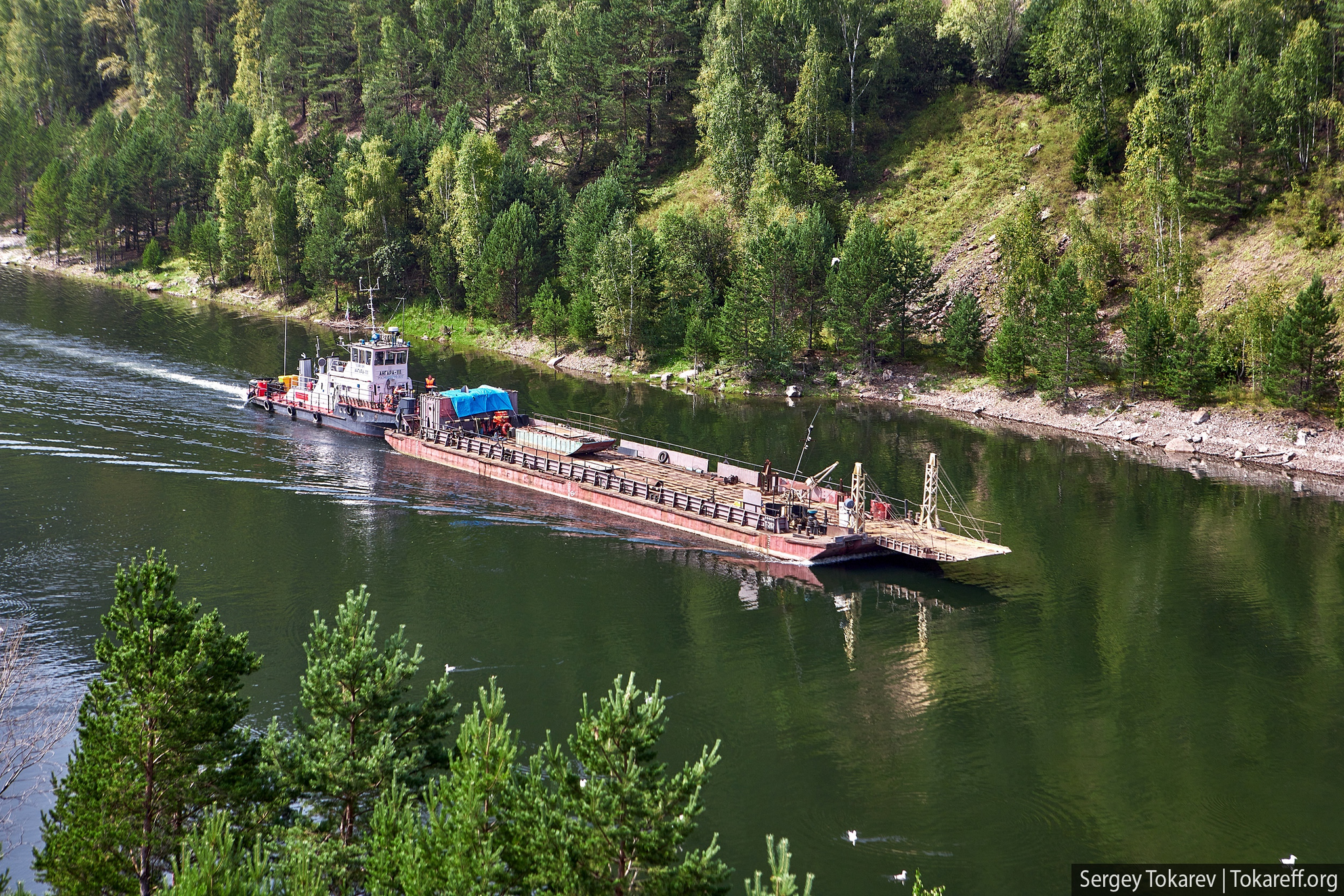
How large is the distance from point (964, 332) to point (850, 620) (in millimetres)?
58112

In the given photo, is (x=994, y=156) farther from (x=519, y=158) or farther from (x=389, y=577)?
(x=389, y=577)

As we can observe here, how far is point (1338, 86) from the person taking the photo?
102 meters

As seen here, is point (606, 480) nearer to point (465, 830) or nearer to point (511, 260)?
point (465, 830)

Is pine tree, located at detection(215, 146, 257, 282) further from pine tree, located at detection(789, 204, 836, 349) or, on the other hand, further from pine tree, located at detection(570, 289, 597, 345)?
pine tree, located at detection(789, 204, 836, 349)

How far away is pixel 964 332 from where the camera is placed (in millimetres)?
104125

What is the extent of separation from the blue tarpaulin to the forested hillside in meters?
32.4

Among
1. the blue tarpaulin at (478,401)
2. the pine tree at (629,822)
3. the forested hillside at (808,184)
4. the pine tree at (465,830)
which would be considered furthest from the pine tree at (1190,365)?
the pine tree at (465,830)

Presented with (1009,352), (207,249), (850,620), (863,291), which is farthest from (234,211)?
(850,620)

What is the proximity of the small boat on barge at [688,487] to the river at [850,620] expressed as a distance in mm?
1752

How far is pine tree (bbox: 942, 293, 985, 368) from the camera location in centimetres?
10406

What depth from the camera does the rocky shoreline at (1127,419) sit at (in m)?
83.8

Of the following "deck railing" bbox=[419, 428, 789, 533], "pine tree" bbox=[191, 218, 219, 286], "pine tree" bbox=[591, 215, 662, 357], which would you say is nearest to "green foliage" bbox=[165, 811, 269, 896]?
"deck railing" bbox=[419, 428, 789, 533]

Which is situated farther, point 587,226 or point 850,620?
point 587,226

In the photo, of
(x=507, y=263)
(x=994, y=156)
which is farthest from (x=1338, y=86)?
(x=507, y=263)
